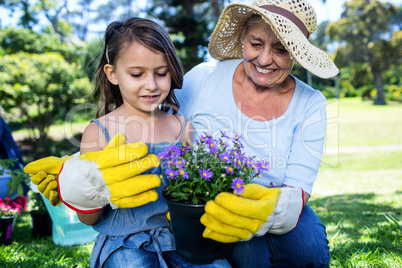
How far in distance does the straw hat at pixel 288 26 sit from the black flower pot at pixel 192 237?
893mm

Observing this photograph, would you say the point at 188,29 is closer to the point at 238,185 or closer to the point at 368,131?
the point at 238,185

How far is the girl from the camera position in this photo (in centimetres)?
152

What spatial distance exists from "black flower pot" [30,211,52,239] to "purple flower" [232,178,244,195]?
7.36ft

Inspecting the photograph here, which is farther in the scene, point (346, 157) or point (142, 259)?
Answer: point (346, 157)

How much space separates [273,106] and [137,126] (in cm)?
78

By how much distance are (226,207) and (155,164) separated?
34 centimetres

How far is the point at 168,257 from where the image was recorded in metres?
1.62

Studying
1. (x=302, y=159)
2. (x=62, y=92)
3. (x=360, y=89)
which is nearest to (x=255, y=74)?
(x=302, y=159)

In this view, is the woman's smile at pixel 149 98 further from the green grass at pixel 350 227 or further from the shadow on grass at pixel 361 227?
the shadow on grass at pixel 361 227

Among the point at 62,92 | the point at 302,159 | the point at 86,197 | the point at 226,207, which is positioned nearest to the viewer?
the point at 226,207

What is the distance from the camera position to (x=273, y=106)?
1942 millimetres

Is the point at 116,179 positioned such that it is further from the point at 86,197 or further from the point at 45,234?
the point at 45,234

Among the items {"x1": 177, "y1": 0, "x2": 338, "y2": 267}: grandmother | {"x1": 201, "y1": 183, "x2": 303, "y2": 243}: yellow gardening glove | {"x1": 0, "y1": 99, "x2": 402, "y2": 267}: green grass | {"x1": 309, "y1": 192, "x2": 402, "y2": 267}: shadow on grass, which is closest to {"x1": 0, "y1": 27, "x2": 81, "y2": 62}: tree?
{"x1": 0, "y1": 99, "x2": 402, "y2": 267}: green grass

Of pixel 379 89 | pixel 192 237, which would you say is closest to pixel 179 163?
pixel 192 237
